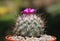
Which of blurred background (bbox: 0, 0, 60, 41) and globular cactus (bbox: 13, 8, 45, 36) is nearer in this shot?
globular cactus (bbox: 13, 8, 45, 36)

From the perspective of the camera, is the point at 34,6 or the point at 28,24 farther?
the point at 34,6

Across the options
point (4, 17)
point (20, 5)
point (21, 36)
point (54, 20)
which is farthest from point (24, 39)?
point (20, 5)

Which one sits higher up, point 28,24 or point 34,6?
point 34,6

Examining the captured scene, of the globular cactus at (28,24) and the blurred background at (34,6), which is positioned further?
the blurred background at (34,6)

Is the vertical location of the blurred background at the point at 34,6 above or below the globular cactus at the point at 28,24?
above

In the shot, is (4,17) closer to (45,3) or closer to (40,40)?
(45,3)
